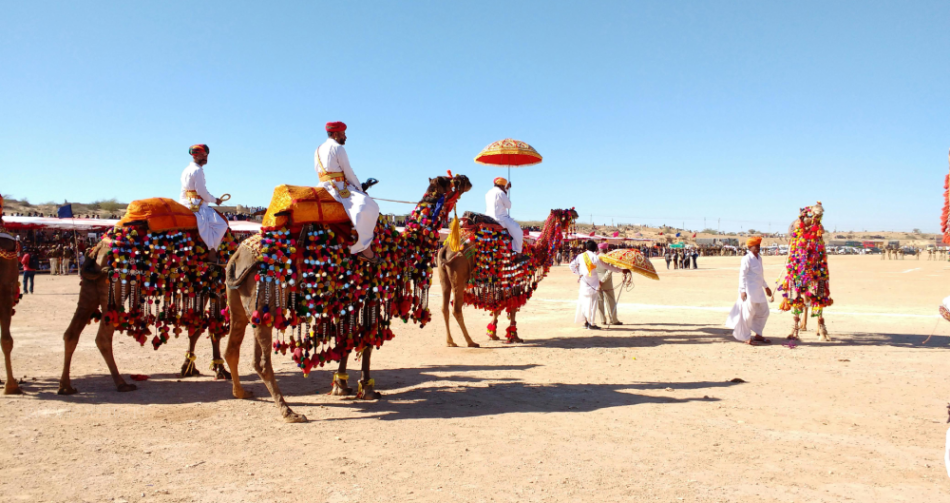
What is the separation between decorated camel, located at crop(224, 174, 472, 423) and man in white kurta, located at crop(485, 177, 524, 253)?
13.6 ft

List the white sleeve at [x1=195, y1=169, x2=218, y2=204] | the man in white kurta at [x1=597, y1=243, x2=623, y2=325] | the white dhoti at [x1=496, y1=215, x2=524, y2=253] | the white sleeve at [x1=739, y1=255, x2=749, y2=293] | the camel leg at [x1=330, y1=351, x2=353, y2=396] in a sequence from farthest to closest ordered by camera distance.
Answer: the man in white kurta at [x1=597, y1=243, x2=623, y2=325], the white dhoti at [x1=496, y1=215, x2=524, y2=253], the white sleeve at [x1=739, y1=255, x2=749, y2=293], the white sleeve at [x1=195, y1=169, x2=218, y2=204], the camel leg at [x1=330, y1=351, x2=353, y2=396]

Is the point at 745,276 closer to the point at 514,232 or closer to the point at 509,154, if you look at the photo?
the point at 514,232

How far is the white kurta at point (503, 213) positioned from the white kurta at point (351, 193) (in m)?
4.58

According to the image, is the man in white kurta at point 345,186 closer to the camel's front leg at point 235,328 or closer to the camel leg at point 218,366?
the camel's front leg at point 235,328

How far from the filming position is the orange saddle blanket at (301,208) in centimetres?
588

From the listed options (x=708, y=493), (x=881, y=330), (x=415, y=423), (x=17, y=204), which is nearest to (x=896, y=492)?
(x=708, y=493)

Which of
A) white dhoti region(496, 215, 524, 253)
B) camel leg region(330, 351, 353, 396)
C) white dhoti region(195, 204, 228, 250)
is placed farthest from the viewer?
white dhoti region(496, 215, 524, 253)

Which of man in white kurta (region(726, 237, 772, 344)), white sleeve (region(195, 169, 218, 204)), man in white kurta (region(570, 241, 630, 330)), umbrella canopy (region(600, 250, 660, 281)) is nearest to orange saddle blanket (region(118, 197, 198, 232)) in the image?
white sleeve (region(195, 169, 218, 204))

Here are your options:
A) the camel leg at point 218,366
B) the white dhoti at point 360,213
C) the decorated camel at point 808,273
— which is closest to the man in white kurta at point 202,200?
the camel leg at point 218,366

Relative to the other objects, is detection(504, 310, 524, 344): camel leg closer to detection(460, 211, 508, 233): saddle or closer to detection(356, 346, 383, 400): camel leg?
detection(460, 211, 508, 233): saddle

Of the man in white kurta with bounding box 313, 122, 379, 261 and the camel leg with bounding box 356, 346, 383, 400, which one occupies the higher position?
the man in white kurta with bounding box 313, 122, 379, 261

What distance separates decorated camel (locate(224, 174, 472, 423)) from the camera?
229 inches

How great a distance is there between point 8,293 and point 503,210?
7.35 meters

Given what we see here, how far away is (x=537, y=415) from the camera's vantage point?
6043mm
